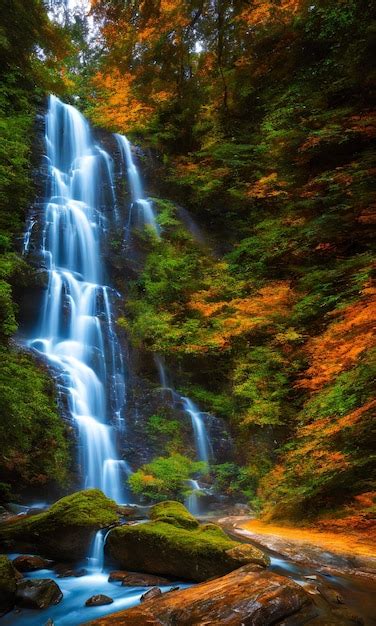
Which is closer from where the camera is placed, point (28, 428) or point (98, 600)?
point (98, 600)

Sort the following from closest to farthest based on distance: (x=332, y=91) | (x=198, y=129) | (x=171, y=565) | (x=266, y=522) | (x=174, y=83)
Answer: (x=171, y=565) < (x=266, y=522) < (x=332, y=91) < (x=174, y=83) < (x=198, y=129)

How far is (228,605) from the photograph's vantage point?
11.6 ft

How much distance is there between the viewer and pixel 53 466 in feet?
30.8

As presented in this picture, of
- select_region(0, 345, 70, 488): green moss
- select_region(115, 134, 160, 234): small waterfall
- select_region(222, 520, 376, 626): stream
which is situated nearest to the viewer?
select_region(222, 520, 376, 626): stream

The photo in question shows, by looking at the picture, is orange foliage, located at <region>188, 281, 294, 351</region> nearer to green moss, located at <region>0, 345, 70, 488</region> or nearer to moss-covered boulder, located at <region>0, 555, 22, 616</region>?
green moss, located at <region>0, 345, 70, 488</region>

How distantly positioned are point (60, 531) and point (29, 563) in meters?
0.56

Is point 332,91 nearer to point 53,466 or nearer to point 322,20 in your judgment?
point 322,20

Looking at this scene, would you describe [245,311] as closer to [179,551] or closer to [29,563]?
[179,551]

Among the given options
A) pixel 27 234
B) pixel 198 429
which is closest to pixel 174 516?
pixel 198 429

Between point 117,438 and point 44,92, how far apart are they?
54.5 feet

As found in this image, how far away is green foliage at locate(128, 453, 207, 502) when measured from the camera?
9844mm

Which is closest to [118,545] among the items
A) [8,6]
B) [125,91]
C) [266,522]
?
[266,522]

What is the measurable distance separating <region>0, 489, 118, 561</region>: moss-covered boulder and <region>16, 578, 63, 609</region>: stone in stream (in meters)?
1.02

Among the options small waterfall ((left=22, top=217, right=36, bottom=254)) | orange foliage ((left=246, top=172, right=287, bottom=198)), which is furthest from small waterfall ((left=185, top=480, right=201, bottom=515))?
orange foliage ((left=246, top=172, right=287, bottom=198))
